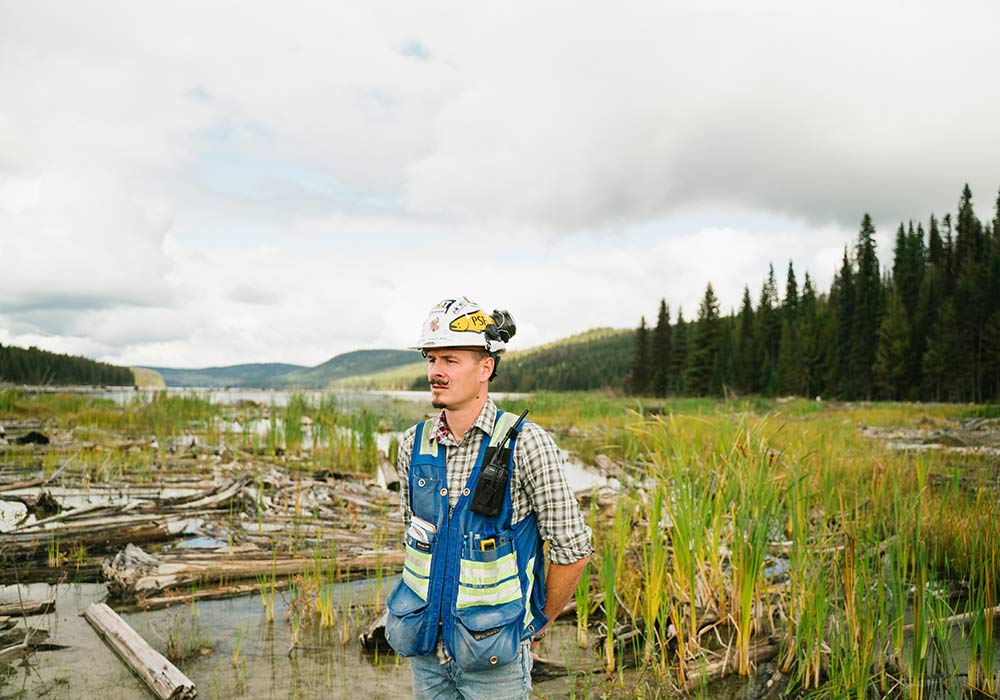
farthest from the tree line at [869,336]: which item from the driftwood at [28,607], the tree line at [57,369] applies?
the tree line at [57,369]

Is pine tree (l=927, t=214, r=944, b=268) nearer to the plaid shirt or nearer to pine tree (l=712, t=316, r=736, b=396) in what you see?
pine tree (l=712, t=316, r=736, b=396)

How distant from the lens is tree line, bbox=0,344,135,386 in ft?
286

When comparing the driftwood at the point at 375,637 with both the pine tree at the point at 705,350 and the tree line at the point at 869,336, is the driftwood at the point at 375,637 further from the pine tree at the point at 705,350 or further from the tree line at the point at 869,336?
the pine tree at the point at 705,350

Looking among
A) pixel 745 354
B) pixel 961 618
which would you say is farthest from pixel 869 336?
pixel 961 618

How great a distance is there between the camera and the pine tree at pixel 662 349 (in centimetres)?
8888

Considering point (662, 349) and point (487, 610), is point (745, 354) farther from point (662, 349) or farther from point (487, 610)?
point (487, 610)

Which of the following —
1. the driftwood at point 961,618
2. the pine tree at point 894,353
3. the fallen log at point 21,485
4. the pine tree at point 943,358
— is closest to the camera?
the driftwood at point 961,618

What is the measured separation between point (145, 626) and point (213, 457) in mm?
10881

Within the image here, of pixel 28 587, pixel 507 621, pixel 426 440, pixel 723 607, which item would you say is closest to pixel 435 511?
pixel 426 440

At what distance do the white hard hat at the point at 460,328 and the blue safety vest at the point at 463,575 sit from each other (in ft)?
1.19

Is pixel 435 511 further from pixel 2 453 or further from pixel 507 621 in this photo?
pixel 2 453

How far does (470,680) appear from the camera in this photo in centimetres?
260

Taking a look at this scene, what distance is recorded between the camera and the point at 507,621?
97.2 inches

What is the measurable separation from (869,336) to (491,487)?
79845 mm
